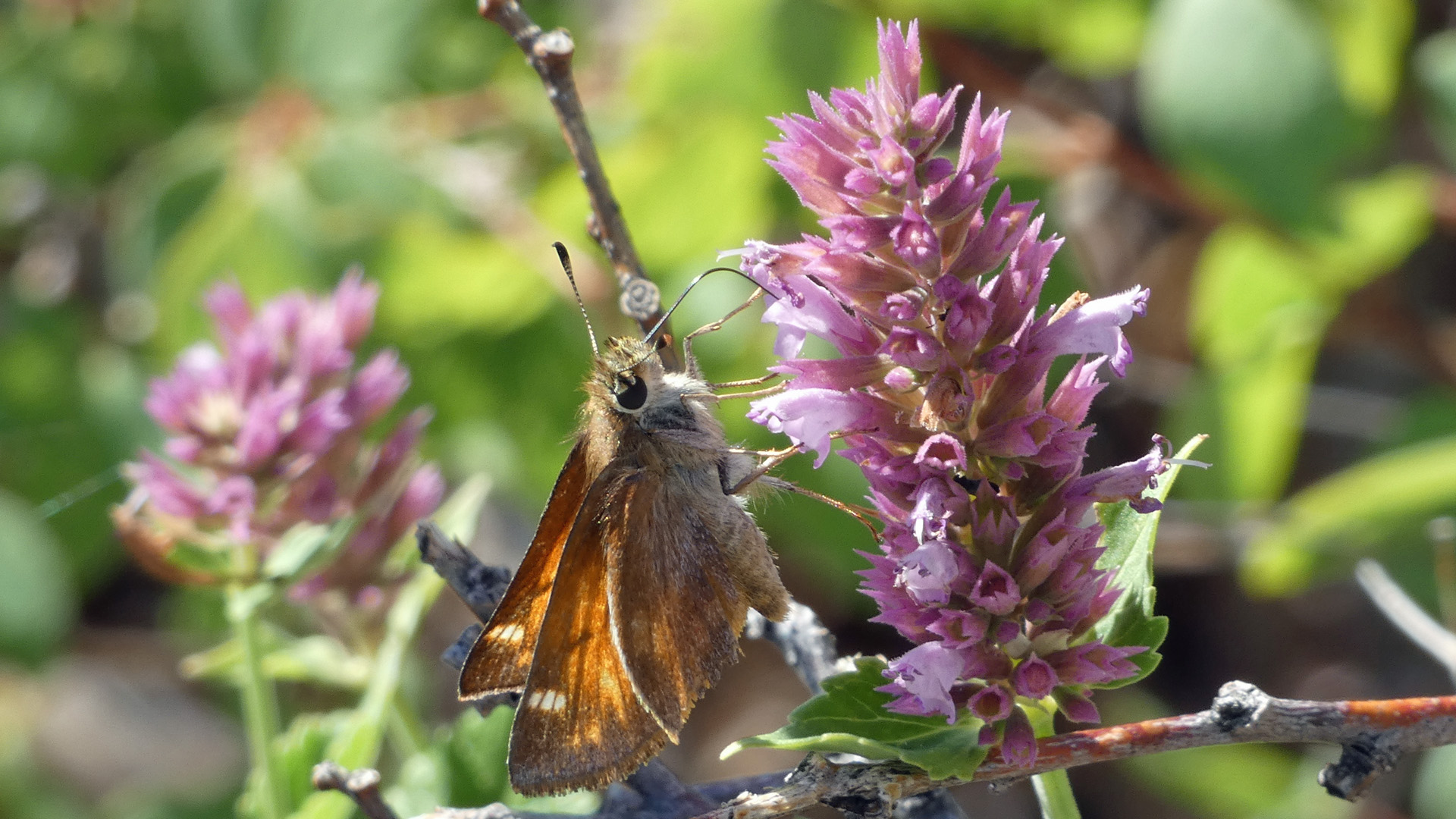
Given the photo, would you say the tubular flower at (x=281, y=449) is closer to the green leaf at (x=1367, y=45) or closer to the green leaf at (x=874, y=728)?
the green leaf at (x=874, y=728)

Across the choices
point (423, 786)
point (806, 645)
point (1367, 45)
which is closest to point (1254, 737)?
point (806, 645)

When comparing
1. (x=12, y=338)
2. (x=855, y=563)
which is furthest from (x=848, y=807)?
(x=12, y=338)

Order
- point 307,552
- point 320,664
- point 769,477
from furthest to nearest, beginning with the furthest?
point 320,664
point 769,477
point 307,552

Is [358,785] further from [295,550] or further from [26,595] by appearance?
[26,595]

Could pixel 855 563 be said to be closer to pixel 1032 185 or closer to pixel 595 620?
pixel 1032 185

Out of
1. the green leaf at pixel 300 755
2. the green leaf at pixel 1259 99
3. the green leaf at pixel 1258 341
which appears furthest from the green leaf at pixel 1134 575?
the green leaf at pixel 1258 341
